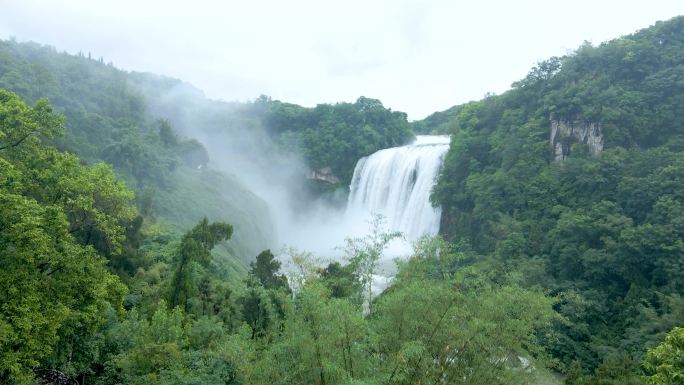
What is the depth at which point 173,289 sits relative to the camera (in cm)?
1877

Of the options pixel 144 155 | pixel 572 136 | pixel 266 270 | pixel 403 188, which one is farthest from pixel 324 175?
pixel 266 270

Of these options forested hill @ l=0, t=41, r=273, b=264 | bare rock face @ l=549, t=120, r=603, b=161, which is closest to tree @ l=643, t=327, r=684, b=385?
forested hill @ l=0, t=41, r=273, b=264

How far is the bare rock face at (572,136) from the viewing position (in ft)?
116

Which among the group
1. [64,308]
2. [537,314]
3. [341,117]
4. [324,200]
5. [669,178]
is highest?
[341,117]

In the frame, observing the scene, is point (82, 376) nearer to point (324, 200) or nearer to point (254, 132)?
point (324, 200)

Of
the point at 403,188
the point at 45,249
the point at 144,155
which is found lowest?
the point at 403,188

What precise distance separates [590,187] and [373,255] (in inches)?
1007

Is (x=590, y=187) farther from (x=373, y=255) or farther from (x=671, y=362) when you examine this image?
(x=373, y=255)

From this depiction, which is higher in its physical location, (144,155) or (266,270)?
(144,155)

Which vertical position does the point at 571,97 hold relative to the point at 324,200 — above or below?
above

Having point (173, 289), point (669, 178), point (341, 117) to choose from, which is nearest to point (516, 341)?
point (173, 289)

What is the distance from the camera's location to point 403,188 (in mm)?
48562

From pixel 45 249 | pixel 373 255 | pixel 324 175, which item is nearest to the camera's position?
pixel 45 249

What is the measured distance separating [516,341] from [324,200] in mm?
59025
